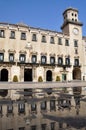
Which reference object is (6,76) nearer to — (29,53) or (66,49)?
(29,53)

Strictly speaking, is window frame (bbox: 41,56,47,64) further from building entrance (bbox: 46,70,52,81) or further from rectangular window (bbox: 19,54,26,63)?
rectangular window (bbox: 19,54,26,63)

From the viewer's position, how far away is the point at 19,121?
5.47 m

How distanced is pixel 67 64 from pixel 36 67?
8131mm

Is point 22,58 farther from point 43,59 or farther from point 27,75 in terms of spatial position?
point 43,59

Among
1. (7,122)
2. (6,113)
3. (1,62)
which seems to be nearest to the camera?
(7,122)

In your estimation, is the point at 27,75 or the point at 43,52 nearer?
the point at 43,52

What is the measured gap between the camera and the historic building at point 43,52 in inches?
1416

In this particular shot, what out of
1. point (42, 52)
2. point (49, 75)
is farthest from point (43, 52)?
point (49, 75)

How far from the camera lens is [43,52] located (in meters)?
A: 39.3

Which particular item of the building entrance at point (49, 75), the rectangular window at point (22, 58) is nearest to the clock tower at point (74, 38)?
the building entrance at point (49, 75)

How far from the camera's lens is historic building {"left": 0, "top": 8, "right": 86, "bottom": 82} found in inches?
1416

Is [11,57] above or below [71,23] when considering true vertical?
below

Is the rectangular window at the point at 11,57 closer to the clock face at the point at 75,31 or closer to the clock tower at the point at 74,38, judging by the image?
the clock tower at the point at 74,38

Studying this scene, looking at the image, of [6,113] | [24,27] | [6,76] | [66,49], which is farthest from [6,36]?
[6,113]
